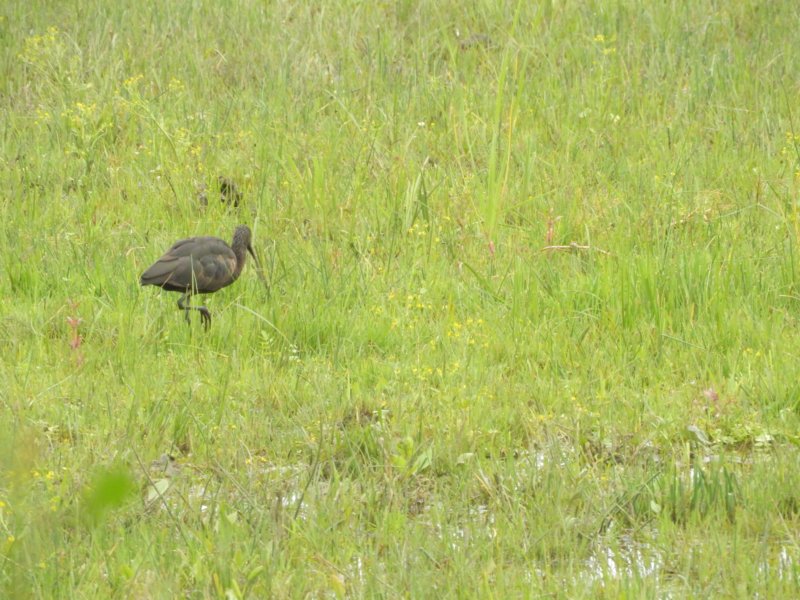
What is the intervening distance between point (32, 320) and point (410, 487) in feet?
7.83

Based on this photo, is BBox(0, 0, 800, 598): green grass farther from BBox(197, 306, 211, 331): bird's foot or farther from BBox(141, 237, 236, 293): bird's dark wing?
BBox(141, 237, 236, 293): bird's dark wing

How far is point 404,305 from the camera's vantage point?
20.2 feet

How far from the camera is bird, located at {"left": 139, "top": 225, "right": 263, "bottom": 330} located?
5711mm

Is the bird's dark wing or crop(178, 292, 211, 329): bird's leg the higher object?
the bird's dark wing

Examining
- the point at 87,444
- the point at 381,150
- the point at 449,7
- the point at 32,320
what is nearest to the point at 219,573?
the point at 87,444

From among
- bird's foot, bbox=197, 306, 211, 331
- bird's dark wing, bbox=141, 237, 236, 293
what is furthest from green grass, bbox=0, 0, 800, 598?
bird's dark wing, bbox=141, 237, 236, 293

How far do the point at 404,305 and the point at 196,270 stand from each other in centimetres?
111

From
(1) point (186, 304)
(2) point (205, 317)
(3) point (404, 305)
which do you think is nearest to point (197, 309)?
(2) point (205, 317)

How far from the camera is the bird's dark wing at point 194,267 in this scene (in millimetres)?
5711

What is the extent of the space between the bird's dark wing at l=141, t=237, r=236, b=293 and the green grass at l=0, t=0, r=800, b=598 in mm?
216

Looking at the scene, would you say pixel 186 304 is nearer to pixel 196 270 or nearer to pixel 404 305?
pixel 196 270

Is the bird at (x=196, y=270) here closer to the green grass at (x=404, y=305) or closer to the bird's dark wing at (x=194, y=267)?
the bird's dark wing at (x=194, y=267)

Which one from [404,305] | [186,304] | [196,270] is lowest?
[404,305]

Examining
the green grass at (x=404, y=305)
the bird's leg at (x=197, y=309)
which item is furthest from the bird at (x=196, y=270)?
the green grass at (x=404, y=305)
